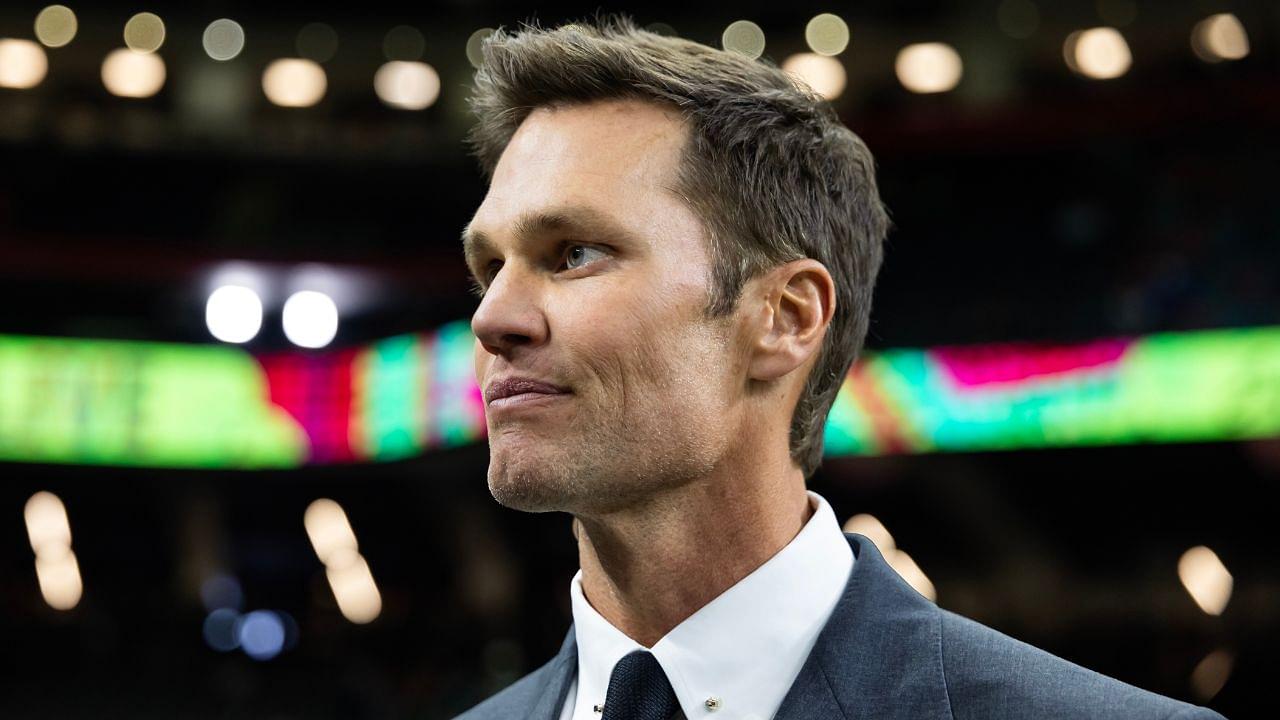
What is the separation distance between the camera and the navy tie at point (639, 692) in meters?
1.96

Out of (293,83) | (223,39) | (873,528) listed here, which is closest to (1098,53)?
(873,528)

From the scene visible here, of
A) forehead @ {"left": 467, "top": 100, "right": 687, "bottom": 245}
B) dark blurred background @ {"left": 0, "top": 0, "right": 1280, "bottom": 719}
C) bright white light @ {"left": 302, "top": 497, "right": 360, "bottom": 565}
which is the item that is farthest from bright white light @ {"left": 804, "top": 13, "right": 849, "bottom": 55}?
forehead @ {"left": 467, "top": 100, "right": 687, "bottom": 245}

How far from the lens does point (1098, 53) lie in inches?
780

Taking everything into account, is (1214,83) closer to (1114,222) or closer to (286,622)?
(1114,222)

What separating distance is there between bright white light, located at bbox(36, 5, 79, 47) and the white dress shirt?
22.7 meters

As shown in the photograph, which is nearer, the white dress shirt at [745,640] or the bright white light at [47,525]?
the white dress shirt at [745,640]

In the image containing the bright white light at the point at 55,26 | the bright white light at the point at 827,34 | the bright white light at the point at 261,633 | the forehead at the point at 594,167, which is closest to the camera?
the forehead at the point at 594,167

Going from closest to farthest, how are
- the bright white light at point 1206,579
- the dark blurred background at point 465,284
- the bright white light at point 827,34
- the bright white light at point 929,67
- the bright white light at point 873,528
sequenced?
1. the bright white light at point 1206,579
2. the dark blurred background at point 465,284
3. the bright white light at point 873,528
4. the bright white light at point 929,67
5. the bright white light at point 827,34

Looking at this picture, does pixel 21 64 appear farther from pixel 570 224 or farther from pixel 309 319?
pixel 570 224

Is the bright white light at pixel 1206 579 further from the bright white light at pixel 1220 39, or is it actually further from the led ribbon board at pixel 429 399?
the bright white light at pixel 1220 39

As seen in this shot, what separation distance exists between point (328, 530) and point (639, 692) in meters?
19.0

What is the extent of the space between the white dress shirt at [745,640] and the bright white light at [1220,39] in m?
19.0

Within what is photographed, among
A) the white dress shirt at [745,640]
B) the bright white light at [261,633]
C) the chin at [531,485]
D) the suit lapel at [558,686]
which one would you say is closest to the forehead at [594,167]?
the chin at [531,485]

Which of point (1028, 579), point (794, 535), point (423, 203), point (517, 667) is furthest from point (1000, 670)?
point (423, 203)
